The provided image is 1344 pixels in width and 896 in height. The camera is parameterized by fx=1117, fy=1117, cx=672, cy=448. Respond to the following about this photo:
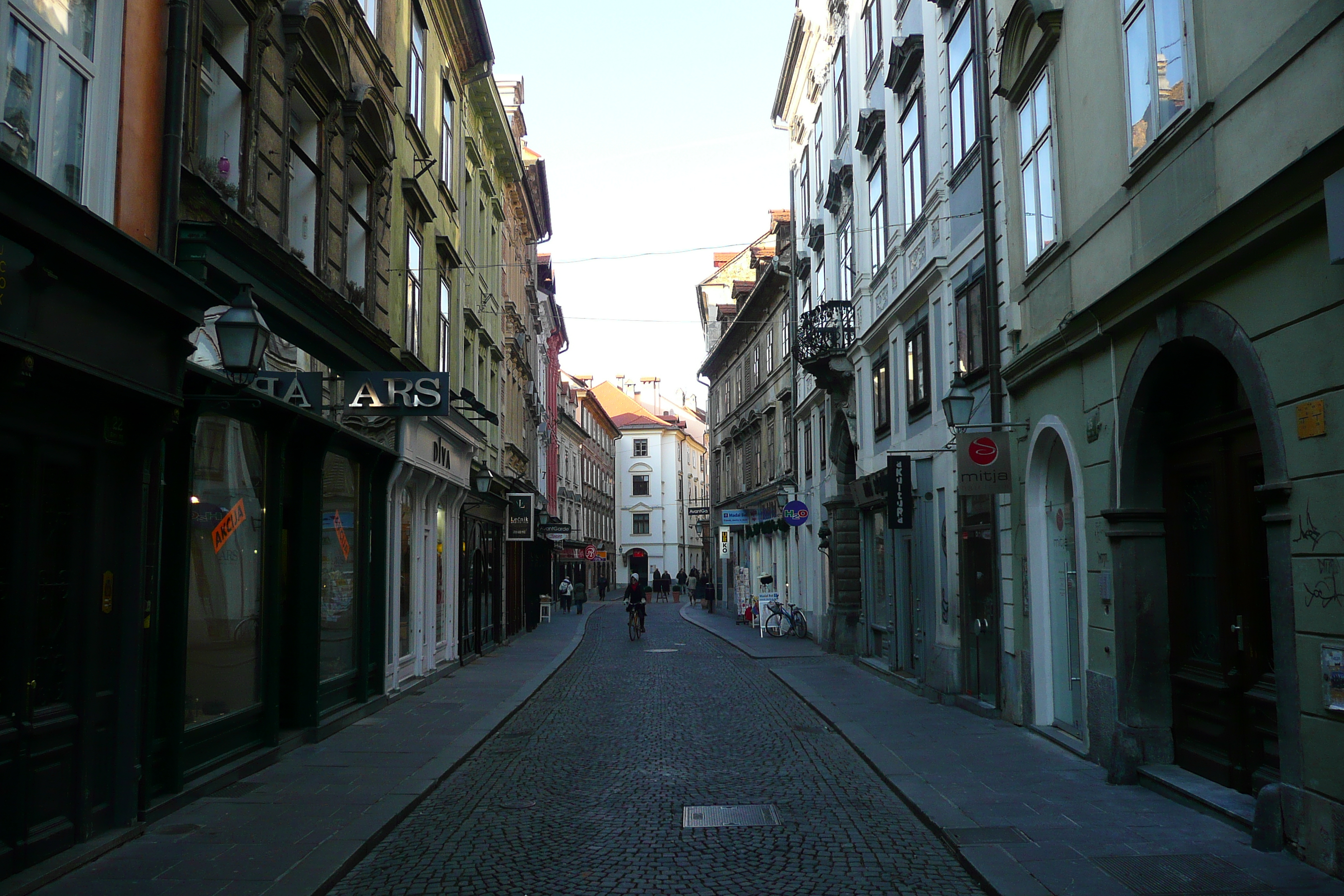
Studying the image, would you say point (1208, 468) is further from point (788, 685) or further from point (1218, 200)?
point (788, 685)

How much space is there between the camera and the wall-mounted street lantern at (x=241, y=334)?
7922 millimetres

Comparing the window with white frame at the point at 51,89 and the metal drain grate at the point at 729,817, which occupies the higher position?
the window with white frame at the point at 51,89

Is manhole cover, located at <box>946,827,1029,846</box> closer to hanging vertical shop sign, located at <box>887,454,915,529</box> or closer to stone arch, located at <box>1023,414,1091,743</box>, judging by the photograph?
stone arch, located at <box>1023,414,1091,743</box>

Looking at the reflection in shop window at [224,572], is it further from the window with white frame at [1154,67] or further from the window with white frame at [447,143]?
the window with white frame at [447,143]

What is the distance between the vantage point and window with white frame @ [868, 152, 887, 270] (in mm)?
18922

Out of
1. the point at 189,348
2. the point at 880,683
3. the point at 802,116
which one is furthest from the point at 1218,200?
the point at 802,116

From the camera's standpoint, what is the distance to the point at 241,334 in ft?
26.0

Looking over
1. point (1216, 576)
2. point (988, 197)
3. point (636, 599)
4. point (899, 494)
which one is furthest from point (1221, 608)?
point (636, 599)

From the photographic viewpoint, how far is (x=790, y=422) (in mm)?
30438

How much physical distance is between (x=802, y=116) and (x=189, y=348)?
73.8 feet

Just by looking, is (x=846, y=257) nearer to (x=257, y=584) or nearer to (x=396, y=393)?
(x=396, y=393)

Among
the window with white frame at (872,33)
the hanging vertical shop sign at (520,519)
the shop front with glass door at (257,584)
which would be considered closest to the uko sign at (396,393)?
the shop front with glass door at (257,584)

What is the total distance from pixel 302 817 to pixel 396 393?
5.49 m

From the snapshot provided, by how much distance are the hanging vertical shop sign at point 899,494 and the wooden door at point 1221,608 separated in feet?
23.3
